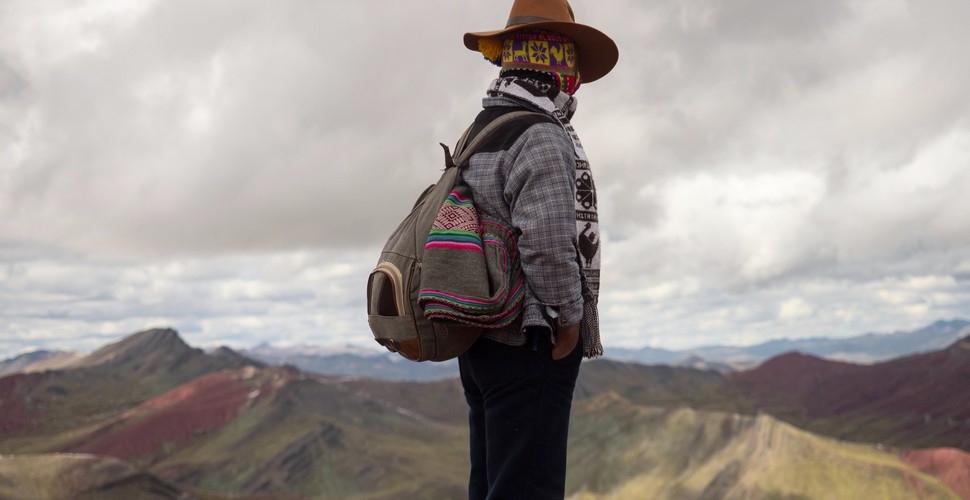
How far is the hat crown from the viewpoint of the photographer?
15.3 ft

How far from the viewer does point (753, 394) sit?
95.0 meters

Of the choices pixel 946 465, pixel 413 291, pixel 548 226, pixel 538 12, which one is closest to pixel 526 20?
pixel 538 12

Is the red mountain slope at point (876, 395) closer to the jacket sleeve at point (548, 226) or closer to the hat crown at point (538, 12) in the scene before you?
the hat crown at point (538, 12)

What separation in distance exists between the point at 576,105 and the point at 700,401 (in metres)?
87.3

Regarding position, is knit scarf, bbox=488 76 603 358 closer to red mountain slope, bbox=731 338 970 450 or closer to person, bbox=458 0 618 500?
person, bbox=458 0 618 500

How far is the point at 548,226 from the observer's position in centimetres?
415

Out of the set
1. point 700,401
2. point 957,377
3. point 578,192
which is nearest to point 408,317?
point 578,192

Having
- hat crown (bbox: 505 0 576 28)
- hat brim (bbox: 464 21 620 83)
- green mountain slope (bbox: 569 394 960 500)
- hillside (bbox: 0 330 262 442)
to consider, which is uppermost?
hat crown (bbox: 505 0 576 28)

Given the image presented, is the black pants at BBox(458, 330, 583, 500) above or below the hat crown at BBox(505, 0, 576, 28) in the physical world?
below

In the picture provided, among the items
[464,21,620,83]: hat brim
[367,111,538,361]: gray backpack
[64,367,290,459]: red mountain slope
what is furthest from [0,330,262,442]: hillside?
[464,21,620,83]: hat brim

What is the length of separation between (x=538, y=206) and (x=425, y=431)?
69.0 metres

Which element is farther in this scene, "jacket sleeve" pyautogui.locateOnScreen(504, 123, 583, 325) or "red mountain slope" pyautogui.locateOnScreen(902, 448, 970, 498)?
"red mountain slope" pyautogui.locateOnScreen(902, 448, 970, 498)

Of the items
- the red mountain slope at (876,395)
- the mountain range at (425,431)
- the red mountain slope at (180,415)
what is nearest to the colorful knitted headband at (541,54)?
the mountain range at (425,431)

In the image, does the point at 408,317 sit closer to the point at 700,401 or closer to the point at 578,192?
the point at 578,192
